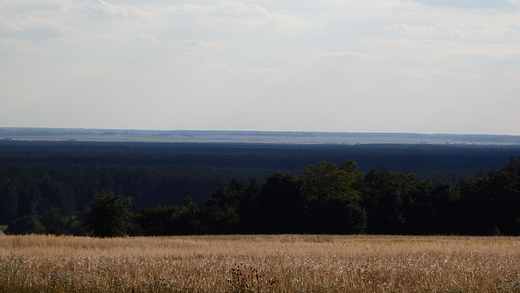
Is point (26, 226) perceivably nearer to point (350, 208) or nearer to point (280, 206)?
point (280, 206)

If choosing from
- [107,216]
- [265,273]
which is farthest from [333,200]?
[265,273]

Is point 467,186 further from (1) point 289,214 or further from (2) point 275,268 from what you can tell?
(2) point 275,268

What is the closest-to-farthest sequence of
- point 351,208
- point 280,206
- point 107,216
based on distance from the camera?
point 107,216
point 351,208
point 280,206

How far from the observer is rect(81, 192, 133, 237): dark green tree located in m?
45.2

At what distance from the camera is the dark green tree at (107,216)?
1780 inches

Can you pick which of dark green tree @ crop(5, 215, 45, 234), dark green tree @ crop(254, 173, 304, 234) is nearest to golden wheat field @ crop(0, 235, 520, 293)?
dark green tree @ crop(254, 173, 304, 234)

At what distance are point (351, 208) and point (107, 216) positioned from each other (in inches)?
1081

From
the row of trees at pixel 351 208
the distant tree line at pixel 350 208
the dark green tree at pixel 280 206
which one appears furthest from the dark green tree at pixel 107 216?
the dark green tree at pixel 280 206

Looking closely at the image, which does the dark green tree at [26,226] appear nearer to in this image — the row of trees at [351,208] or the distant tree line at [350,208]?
the distant tree line at [350,208]

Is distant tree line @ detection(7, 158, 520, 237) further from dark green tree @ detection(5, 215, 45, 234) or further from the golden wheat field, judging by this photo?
the golden wheat field

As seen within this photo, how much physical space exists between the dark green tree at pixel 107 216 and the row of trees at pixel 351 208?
1347 cm

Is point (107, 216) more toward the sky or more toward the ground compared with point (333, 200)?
more toward the sky

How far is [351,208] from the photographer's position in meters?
63.1

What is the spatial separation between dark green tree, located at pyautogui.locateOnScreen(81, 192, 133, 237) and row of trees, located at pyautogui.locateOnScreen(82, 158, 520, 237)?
44.2 feet
